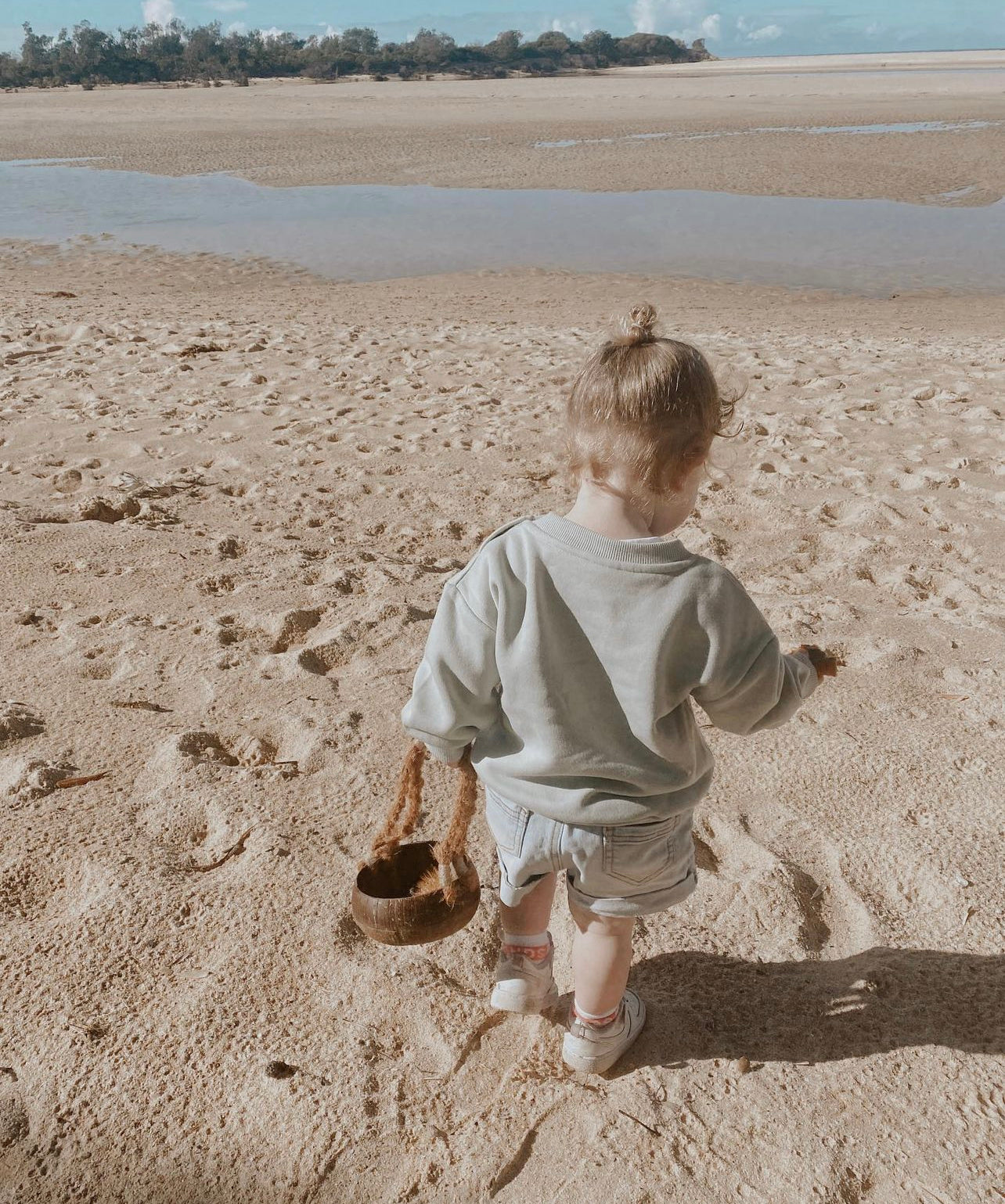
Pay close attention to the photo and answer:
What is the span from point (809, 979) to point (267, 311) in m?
8.18

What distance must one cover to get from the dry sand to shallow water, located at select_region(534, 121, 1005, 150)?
285 mm

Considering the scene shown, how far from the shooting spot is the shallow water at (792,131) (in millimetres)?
23672

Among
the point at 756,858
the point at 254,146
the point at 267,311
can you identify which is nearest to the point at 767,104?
the point at 254,146

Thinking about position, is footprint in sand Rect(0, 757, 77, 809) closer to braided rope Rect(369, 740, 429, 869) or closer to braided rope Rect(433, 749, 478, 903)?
braided rope Rect(369, 740, 429, 869)

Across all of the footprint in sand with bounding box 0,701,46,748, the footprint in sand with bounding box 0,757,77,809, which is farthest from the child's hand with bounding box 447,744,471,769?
the footprint in sand with bounding box 0,701,46,748

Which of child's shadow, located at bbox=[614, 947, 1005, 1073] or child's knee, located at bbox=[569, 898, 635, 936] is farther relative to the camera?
child's shadow, located at bbox=[614, 947, 1005, 1073]

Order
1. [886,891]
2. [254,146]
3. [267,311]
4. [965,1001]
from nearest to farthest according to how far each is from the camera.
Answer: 1. [965,1001]
2. [886,891]
3. [267,311]
4. [254,146]

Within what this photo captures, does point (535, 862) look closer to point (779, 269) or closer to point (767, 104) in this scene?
point (779, 269)

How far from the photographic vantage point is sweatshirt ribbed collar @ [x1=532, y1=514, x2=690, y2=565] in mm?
1469

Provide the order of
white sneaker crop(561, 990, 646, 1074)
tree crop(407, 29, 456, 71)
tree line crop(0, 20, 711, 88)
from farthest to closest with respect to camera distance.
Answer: tree crop(407, 29, 456, 71) → tree line crop(0, 20, 711, 88) → white sneaker crop(561, 990, 646, 1074)

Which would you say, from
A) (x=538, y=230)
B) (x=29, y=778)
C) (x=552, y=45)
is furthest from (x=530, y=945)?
(x=552, y=45)

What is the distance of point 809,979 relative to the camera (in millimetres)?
2094

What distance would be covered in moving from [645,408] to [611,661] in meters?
0.39

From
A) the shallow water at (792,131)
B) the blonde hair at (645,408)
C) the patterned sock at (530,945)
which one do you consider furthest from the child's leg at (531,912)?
the shallow water at (792,131)
